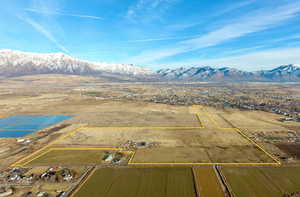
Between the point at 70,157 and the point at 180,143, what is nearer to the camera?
the point at 70,157

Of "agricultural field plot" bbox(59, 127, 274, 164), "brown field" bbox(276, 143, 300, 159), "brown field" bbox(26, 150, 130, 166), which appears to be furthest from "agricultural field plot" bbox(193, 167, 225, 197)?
"brown field" bbox(276, 143, 300, 159)

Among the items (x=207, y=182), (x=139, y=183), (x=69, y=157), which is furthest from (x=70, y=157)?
(x=207, y=182)

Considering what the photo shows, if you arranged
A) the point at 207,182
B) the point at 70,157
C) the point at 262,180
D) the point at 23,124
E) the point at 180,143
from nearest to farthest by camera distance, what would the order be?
1. the point at 207,182
2. the point at 262,180
3. the point at 70,157
4. the point at 180,143
5. the point at 23,124

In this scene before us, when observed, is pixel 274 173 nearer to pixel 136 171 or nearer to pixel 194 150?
pixel 194 150

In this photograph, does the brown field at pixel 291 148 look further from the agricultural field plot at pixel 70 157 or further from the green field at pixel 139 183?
the agricultural field plot at pixel 70 157

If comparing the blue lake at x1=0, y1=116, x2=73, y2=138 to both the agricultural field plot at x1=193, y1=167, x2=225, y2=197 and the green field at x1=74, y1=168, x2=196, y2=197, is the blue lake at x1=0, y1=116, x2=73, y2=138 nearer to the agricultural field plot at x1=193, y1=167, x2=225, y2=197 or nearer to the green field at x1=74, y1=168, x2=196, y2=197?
the green field at x1=74, y1=168, x2=196, y2=197

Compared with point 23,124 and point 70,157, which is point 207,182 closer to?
point 70,157

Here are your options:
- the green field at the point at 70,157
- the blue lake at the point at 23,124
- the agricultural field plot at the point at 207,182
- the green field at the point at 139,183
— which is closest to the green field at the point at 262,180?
the agricultural field plot at the point at 207,182
